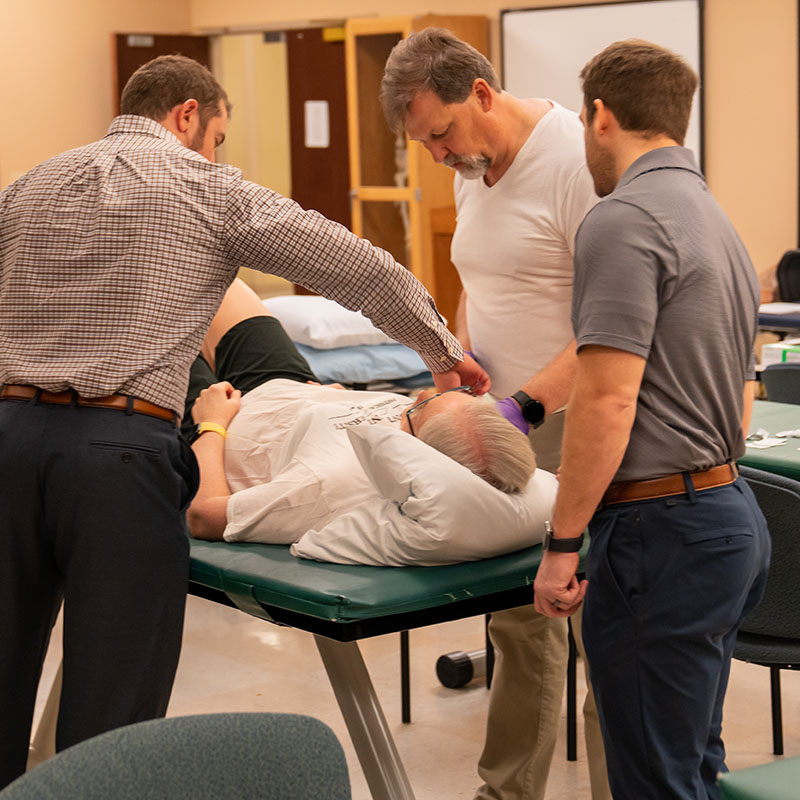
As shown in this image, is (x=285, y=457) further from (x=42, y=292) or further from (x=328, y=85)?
(x=328, y=85)

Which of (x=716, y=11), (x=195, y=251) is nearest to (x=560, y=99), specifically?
(x=716, y=11)

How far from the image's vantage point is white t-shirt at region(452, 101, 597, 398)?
2.12m

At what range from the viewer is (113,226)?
165 centimetres

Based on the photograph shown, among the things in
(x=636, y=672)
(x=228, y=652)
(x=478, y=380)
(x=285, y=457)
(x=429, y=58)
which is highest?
(x=429, y=58)

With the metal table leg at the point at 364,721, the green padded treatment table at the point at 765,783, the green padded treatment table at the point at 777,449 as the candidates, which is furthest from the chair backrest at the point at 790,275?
the green padded treatment table at the point at 765,783

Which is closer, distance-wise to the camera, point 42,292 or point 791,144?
point 42,292

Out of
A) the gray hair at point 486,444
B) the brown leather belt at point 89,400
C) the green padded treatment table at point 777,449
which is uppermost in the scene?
the brown leather belt at point 89,400

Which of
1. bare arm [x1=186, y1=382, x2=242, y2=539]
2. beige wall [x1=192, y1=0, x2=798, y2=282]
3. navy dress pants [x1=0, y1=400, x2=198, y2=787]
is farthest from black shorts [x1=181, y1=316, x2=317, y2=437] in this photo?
beige wall [x1=192, y1=0, x2=798, y2=282]

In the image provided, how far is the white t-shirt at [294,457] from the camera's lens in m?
1.92

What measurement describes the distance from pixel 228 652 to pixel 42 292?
5.83ft

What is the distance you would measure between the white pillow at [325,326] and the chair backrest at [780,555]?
82.9 inches

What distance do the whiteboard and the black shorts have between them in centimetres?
374

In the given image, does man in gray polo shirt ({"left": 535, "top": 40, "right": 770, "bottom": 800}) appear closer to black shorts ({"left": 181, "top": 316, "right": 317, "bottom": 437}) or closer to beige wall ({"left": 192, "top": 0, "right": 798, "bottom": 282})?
black shorts ({"left": 181, "top": 316, "right": 317, "bottom": 437})

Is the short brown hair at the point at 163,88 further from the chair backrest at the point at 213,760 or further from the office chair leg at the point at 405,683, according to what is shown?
the office chair leg at the point at 405,683
